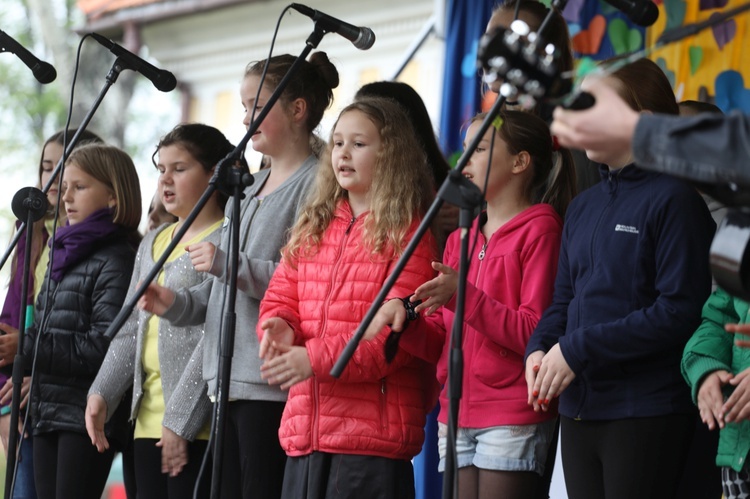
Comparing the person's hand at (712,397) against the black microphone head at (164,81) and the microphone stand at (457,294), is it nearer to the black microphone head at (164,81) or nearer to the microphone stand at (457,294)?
the microphone stand at (457,294)

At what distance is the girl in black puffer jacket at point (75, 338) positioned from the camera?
346 cm

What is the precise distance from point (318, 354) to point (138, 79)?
9.03 m

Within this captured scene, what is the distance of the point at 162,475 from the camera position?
325 centimetres

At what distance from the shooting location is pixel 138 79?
36.3ft

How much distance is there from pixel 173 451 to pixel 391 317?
3.14 ft

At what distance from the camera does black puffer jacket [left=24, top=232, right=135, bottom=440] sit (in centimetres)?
348

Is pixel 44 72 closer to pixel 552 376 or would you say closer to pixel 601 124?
pixel 552 376

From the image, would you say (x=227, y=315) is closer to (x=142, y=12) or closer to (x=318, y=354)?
(x=318, y=354)

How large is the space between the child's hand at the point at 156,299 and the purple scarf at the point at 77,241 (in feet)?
2.48

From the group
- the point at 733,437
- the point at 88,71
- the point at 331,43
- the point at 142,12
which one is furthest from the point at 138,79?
the point at 733,437

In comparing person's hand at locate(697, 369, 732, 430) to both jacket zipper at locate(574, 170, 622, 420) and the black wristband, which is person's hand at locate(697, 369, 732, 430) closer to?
jacket zipper at locate(574, 170, 622, 420)

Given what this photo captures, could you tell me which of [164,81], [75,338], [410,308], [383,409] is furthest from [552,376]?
[75,338]

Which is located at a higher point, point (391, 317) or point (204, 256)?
point (204, 256)

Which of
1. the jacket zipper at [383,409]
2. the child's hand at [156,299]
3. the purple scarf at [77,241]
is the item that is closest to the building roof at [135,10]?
the purple scarf at [77,241]
